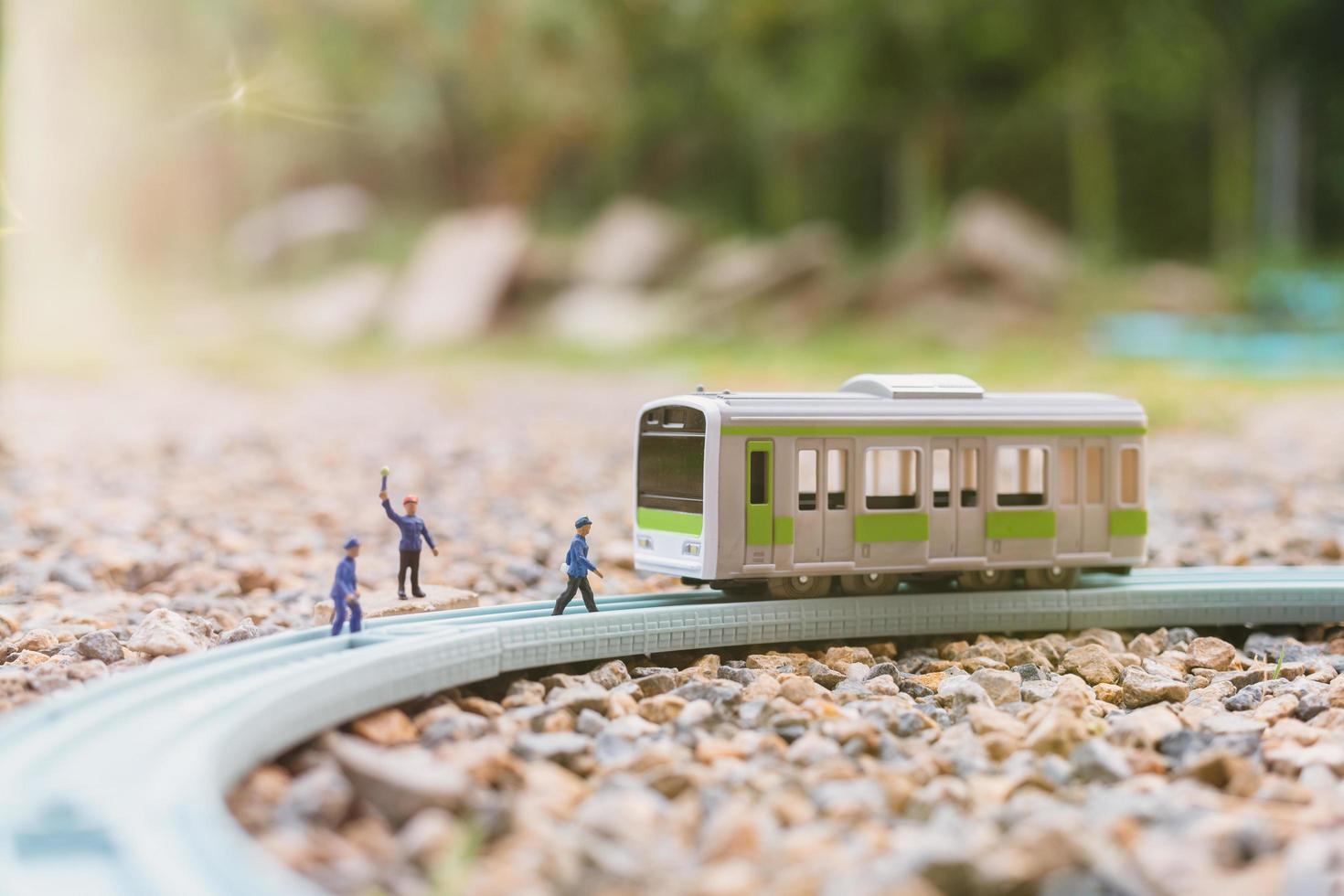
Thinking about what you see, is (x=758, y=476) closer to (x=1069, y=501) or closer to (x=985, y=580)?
(x=985, y=580)

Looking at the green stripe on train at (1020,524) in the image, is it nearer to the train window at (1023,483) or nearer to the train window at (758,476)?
the train window at (1023,483)

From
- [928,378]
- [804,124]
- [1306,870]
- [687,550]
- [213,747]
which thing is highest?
[804,124]

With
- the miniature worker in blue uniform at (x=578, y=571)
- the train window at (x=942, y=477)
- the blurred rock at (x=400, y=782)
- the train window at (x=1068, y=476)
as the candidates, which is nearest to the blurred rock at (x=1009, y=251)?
the train window at (x=1068, y=476)

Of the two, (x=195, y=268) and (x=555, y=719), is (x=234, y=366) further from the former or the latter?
(x=555, y=719)

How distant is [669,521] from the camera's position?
24.6 ft

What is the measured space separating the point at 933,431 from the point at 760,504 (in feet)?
3.73

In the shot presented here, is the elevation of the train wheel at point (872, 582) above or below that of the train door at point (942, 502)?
below

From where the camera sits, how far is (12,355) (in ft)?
68.5

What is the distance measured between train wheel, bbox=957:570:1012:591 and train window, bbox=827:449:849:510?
879mm

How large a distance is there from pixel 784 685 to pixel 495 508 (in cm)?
511

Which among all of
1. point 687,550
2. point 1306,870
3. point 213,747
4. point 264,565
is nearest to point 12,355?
point 264,565

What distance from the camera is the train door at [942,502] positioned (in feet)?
25.0

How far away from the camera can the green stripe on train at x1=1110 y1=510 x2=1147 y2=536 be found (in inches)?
321

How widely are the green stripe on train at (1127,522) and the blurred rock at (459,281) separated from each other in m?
17.9
